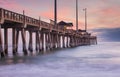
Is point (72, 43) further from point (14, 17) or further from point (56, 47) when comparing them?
point (14, 17)

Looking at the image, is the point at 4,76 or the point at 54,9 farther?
the point at 54,9

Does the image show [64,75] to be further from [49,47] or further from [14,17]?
[49,47]

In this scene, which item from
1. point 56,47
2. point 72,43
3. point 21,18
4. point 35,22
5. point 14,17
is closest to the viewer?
point 14,17

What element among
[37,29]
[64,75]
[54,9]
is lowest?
[64,75]

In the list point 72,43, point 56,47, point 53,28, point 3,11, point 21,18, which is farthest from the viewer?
point 72,43

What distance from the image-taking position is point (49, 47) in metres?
53.5

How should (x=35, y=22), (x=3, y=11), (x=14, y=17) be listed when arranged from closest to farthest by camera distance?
(x=3, y=11) → (x=14, y=17) → (x=35, y=22)

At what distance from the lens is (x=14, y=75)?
19.5m

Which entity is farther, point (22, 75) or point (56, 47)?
point (56, 47)

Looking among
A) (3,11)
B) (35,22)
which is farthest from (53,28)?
(3,11)

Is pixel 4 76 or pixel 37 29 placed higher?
pixel 37 29

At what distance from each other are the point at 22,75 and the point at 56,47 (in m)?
39.9

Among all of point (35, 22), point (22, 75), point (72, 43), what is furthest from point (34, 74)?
point (72, 43)

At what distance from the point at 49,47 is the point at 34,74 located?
110 feet
